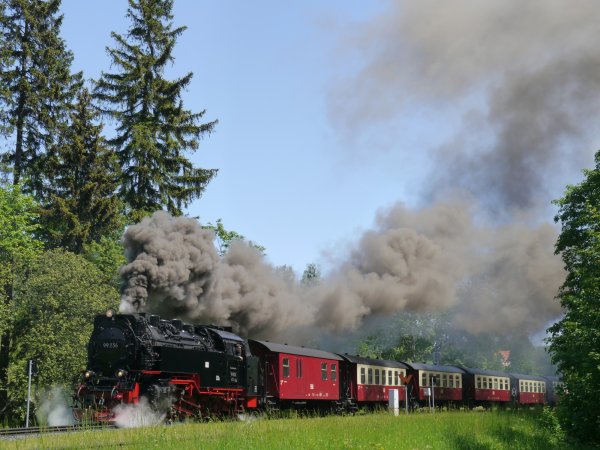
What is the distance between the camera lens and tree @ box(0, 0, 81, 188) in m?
40.1

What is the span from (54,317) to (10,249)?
187 inches

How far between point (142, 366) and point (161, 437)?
659 cm

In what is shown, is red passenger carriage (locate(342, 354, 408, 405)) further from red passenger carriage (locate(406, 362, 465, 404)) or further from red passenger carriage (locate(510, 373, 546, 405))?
red passenger carriage (locate(510, 373, 546, 405))

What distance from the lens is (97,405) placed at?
63.5 feet

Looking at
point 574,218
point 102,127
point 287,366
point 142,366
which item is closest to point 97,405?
point 142,366

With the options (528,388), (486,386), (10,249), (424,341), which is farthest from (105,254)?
(424,341)

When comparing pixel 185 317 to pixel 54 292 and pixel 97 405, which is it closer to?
pixel 97 405

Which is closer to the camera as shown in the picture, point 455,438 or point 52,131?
point 455,438

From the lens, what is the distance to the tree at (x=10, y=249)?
3384 cm

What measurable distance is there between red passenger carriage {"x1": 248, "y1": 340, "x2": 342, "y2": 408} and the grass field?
5636mm

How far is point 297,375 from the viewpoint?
2686cm

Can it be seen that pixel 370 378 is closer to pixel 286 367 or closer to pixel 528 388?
pixel 286 367

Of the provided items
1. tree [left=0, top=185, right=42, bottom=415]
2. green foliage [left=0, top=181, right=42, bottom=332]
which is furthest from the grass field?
green foliage [left=0, top=181, right=42, bottom=332]

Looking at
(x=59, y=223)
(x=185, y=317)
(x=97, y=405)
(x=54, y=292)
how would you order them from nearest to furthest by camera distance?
(x=97, y=405) < (x=185, y=317) < (x=54, y=292) < (x=59, y=223)
